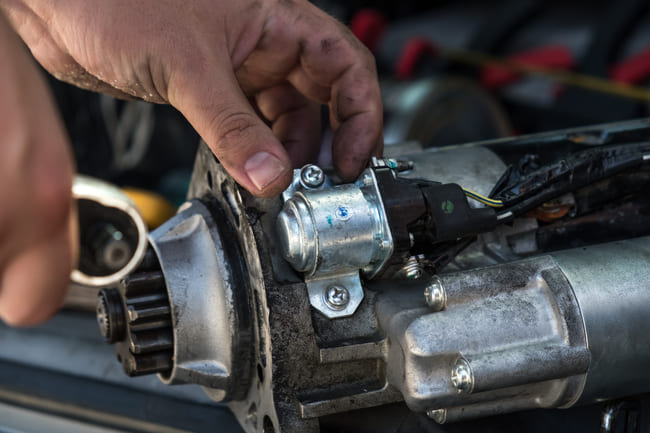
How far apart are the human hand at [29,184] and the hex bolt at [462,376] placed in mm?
447

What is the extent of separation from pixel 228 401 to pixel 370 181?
37 centimetres

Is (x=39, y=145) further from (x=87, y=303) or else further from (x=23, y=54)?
(x=87, y=303)

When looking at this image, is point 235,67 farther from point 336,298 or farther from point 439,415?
point 439,415

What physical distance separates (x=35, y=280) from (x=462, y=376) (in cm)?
46

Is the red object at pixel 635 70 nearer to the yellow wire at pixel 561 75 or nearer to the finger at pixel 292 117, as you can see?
the yellow wire at pixel 561 75

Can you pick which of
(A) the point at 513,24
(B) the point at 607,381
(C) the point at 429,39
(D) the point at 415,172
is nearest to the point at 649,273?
(B) the point at 607,381

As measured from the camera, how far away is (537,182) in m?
0.85

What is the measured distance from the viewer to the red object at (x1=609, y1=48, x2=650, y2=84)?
1.95m

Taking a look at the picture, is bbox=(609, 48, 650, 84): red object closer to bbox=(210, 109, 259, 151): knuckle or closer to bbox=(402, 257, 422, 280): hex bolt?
bbox=(402, 257, 422, 280): hex bolt

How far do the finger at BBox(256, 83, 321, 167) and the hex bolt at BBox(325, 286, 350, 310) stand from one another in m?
0.33

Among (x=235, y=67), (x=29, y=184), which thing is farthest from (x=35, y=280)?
(x=235, y=67)

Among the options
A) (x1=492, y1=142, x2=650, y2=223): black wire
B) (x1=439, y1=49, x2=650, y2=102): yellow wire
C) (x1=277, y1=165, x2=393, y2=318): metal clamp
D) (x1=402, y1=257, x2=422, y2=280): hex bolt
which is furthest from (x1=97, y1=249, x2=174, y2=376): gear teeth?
(x1=439, y1=49, x2=650, y2=102): yellow wire

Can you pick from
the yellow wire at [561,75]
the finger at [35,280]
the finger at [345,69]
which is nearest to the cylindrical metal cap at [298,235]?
the finger at [345,69]

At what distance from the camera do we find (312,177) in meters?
0.82
